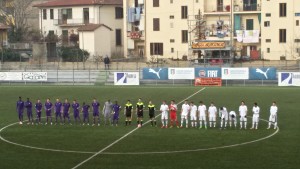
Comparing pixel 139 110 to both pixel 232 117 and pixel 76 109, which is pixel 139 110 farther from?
pixel 232 117

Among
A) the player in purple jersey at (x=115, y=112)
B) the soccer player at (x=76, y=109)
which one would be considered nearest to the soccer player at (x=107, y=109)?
the player in purple jersey at (x=115, y=112)

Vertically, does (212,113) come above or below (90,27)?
below

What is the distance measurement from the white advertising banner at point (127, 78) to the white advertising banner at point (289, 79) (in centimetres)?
1421

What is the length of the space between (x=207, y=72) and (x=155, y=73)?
18.6 feet

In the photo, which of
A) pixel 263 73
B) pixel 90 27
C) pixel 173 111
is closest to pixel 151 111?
pixel 173 111

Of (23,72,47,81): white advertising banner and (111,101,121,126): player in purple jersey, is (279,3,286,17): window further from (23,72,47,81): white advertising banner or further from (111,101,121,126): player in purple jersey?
(111,101,121,126): player in purple jersey

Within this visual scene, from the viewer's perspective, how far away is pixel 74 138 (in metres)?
35.6

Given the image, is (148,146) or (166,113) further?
(166,113)

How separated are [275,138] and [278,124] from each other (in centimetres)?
508

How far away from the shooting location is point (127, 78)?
6662 centimetres

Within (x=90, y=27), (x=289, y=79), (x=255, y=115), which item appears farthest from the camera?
(x=90, y=27)

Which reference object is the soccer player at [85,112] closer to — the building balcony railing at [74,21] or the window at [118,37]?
the window at [118,37]

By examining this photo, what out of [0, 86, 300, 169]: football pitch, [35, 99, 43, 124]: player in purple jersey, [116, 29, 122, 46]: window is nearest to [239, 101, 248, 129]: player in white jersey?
A: [0, 86, 300, 169]: football pitch

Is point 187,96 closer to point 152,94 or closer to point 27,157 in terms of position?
point 152,94
